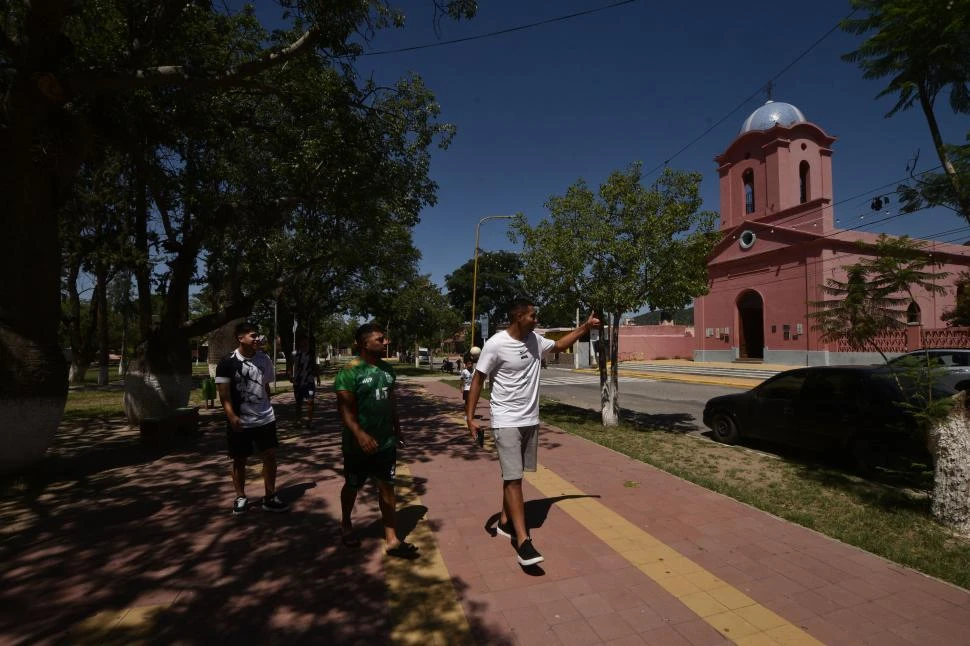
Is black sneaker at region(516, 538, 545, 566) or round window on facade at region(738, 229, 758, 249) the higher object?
round window on facade at region(738, 229, 758, 249)

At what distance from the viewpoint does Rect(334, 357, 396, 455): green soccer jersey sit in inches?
136

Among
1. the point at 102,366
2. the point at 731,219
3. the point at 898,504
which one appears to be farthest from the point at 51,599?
the point at 731,219

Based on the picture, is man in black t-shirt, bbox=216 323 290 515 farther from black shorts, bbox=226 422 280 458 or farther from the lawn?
the lawn

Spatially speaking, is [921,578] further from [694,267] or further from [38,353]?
[38,353]

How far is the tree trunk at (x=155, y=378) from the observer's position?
8.75 meters

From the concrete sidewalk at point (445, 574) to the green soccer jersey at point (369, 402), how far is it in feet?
2.81

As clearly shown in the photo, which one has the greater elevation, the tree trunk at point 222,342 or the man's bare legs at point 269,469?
the tree trunk at point 222,342

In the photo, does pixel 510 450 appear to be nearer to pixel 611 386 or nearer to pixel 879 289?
pixel 879 289

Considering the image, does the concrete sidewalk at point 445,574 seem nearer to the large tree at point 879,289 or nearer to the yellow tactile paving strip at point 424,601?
the yellow tactile paving strip at point 424,601

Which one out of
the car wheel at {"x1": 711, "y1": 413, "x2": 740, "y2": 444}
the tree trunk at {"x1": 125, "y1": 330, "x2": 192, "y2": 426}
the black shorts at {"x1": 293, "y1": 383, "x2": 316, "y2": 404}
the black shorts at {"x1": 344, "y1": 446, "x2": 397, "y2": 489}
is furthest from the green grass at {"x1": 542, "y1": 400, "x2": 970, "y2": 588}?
the tree trunk at {"x1": 125, "y1": 330, "x2": 192, "y2": 426}

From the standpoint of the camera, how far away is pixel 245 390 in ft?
14.1

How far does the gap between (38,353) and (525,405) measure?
562 cm

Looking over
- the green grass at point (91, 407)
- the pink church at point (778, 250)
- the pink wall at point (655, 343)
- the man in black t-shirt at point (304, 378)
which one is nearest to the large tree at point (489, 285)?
the pink wall at point (655, 343)

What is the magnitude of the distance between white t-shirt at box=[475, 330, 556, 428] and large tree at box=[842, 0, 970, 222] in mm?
5509
